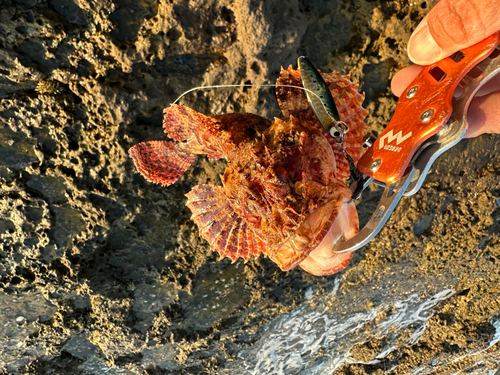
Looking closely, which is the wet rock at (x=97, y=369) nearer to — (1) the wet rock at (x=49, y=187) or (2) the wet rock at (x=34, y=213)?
(2) the wet rock at (x=34, y=213)

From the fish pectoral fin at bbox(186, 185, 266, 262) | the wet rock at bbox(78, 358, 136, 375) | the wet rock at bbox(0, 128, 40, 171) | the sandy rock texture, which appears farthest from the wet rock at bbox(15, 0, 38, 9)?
the wet rock at bbox(78, 358, 136, 375)

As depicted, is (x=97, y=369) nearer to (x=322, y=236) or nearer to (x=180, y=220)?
(x=180, y=220)

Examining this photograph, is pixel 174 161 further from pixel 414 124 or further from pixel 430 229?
pixel 430 229

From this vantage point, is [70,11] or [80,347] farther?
[80,347]

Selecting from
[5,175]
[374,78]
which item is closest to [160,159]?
[5,175]

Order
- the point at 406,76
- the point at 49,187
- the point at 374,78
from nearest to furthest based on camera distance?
1. the point at 406,76
2. the point at 49,187
3. the point at 374,78

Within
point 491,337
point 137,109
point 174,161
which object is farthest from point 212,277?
point 491,337
